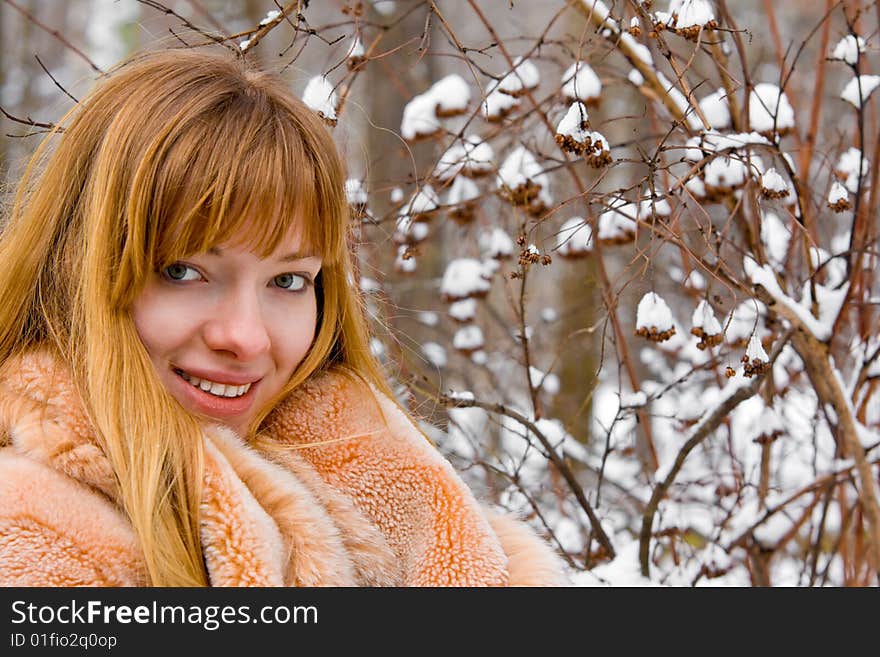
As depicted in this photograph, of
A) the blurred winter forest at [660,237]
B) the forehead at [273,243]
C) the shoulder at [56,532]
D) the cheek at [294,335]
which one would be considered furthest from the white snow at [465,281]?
the shoulder at [56,532]

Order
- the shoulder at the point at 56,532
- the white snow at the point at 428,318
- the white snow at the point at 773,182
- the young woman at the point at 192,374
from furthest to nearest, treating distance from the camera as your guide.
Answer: the white snow at the point at 428,318 < the white snow at the point at 773,182 < the young woman at the point at 192,374 < the shoulder at the point at 56,532

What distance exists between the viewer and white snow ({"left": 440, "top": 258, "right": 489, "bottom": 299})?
2582 millimetres

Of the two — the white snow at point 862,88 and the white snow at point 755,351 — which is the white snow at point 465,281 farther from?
the white snow at point 755,351

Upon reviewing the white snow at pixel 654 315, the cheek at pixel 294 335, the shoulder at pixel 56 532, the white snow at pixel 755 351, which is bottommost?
the shoulder at pixel 56 532

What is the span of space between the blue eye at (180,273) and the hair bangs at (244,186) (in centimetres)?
2

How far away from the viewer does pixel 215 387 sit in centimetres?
152

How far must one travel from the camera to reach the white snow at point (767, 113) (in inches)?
A: 80.7

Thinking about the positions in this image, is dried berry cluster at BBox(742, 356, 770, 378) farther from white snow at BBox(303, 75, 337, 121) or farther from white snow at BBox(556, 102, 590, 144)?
white snow at BBox(303, 75, 337, 121)

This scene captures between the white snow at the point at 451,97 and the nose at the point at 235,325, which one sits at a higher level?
the white snow at the point at 451,97

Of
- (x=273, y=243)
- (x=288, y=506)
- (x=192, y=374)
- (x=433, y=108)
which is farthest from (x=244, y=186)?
(x=433, y=108)

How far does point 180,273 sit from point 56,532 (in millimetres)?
411

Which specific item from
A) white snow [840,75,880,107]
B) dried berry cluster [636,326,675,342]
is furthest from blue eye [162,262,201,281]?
white snow [840,75,880,107]

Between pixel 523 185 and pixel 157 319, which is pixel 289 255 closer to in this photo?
pixel 157 319

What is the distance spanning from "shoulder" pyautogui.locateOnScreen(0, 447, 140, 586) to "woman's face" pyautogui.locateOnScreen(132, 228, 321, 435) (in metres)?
0.24
